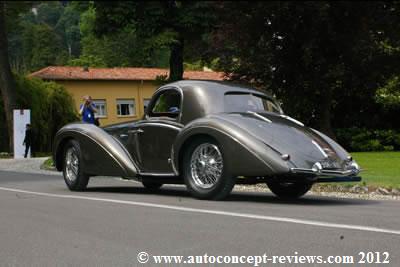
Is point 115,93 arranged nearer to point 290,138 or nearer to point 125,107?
point 125,107

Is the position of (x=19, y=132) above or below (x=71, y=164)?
above

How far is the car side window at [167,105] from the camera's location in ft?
29.5

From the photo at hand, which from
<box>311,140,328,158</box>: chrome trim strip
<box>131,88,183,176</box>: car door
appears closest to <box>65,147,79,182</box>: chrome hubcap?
<box>131,88,183,176</box>: car door

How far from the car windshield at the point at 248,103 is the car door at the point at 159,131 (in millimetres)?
701

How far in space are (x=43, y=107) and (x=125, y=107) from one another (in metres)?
23.2

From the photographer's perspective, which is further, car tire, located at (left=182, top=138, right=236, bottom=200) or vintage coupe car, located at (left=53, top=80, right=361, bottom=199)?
car tire, located at (left=182, top=138, right=236, bottom=200)

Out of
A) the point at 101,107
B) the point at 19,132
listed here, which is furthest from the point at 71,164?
the point at 101,107

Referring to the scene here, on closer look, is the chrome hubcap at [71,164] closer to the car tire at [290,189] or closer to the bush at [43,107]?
the car tire at [290,189]

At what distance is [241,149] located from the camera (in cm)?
770

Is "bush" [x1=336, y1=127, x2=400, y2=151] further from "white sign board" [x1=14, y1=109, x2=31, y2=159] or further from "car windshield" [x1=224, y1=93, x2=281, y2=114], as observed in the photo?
"car windshield" [x1=224, y1=93, x2=281, y2=114]

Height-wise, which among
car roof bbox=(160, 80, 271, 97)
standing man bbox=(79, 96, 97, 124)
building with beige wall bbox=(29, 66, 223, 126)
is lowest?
standing man bbox=(79, 96, 97, 124)

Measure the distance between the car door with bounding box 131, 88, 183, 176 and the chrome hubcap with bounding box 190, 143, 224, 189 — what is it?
499mm

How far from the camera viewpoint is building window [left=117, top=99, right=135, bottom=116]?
189 feet

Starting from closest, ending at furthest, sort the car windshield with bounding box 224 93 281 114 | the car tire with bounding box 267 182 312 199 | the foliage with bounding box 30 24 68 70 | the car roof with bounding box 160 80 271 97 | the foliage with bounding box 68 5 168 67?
the foliage with bounding box 68 5 168 67 → the foliage with bounding box 30 24 68 70 → the car windshield with bounding box 224 93 281 114 → the car roof with bounding box 160 80 271 97 → the car tire with bounding box 267 182 312 199
